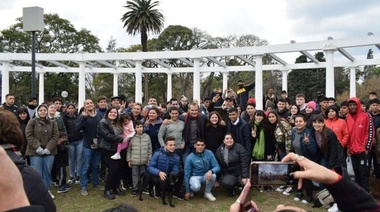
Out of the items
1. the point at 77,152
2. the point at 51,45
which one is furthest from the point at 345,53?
the point at 51,45

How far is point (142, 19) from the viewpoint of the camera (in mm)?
33406

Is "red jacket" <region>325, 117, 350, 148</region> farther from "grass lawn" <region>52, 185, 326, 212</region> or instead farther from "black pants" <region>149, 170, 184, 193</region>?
"black pants" <region>149, 170, 184, 193</region>

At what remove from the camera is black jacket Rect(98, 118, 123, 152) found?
22.3 ft

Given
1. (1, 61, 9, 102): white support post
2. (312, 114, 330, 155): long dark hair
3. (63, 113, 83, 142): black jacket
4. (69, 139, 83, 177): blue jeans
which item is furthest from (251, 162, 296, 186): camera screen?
(1, 61, 9, 102): white support post

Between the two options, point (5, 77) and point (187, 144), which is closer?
point (187, 144)

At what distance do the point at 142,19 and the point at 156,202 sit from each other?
2884 centimetres

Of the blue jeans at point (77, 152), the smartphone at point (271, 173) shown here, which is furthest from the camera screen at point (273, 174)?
the blue jeans at point (77, 152)

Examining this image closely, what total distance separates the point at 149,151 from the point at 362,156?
4.08m

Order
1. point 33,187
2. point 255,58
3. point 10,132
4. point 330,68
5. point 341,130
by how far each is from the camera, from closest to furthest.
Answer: point 33,187, point 10,132, point 341,130, point 330,68, point 255,58

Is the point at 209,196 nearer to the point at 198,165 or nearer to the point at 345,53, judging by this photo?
the point at 198,165

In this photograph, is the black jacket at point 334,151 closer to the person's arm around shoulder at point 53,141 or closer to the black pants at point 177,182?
the black pants at point 177,182

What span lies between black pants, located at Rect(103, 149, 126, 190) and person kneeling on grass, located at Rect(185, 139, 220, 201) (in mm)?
1382

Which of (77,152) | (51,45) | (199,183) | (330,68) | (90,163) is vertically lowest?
(199,183)

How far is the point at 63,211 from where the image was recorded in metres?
6.16
